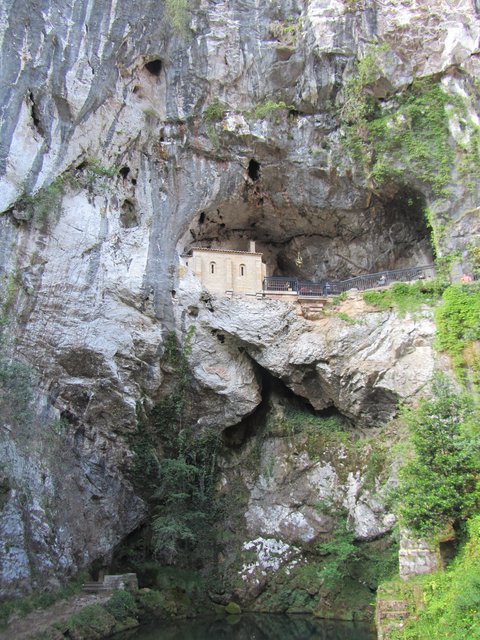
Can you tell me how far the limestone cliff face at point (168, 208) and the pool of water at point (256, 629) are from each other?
327 cm

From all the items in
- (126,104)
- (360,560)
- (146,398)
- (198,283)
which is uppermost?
(126,104)

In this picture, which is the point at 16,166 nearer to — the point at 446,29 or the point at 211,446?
the point at 211,446

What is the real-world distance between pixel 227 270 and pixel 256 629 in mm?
12387

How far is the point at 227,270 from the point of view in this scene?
21.2 meters

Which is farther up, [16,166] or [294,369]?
[16,166]

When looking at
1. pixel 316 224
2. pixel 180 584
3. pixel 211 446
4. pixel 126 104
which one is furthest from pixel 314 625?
pixel 126 104

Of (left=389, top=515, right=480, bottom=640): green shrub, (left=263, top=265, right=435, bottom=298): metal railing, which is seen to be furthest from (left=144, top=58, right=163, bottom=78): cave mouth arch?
(left=389, top=515, right=480, bottom=640): green shrub

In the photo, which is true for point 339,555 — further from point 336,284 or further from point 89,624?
point 336,284

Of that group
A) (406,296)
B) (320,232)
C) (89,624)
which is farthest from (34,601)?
(320,232)

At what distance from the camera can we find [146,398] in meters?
19.1

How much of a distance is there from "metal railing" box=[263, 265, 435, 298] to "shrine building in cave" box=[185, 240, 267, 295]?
0.63 meters

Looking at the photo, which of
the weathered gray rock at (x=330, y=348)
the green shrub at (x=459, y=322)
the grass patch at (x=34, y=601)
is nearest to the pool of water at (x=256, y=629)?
the grass patch at (x=34, y=601)

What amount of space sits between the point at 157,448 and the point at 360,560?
7927 mm

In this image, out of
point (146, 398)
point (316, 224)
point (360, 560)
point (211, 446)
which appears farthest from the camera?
point (316, 224)
